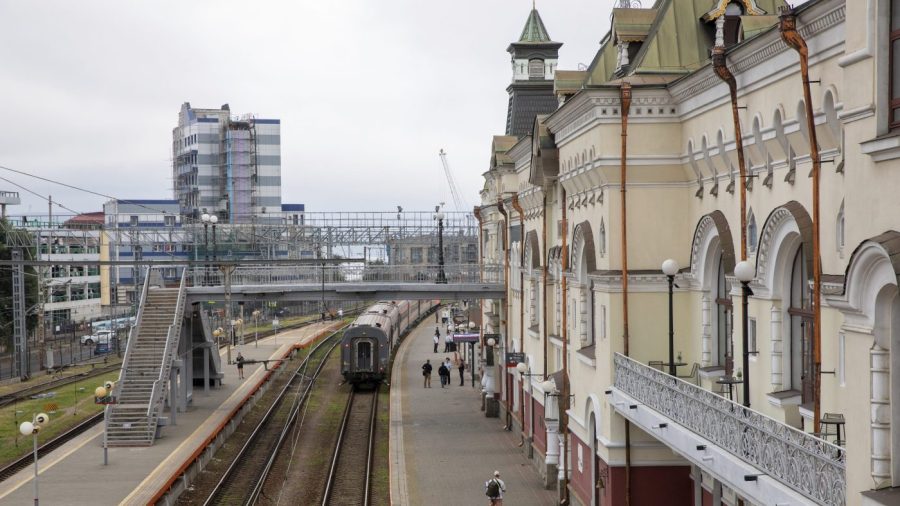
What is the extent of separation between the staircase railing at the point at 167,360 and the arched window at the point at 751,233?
21.2 meters

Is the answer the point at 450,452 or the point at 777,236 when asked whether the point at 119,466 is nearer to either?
the point at 450,452

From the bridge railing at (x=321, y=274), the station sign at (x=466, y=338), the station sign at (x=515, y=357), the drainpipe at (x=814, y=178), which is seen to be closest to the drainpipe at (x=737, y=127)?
the drainpipe at (x=814, y=178)

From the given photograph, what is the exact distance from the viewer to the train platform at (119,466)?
25375mm

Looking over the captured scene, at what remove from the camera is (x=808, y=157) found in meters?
13.9

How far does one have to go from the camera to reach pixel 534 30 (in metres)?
42.0

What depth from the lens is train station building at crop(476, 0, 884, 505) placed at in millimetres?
8906

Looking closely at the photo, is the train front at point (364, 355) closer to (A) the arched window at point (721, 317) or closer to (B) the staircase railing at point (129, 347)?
(B) the staircase railing at point (129, 347)

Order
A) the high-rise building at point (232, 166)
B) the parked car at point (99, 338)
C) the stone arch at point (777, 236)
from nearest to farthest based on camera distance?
the stone arch at point (777, 236) < the parked car at point (99, 338) < the high-rise building at point (232, 166)

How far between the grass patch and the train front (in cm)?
1016

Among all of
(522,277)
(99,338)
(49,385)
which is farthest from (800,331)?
(99,338)

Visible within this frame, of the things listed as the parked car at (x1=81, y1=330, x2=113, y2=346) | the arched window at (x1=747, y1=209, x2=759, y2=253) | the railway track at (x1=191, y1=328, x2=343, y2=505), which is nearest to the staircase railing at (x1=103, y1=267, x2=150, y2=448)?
the railway track at (x1=191, y1=328, x2=343, y2=505)

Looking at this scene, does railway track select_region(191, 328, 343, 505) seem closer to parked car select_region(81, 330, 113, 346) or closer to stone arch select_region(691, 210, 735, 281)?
stone arch select_region(691, 210, 735, 281)

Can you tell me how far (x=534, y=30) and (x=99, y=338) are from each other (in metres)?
36.8

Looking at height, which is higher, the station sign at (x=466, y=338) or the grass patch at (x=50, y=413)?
the station sign at (x=466, y=338)
